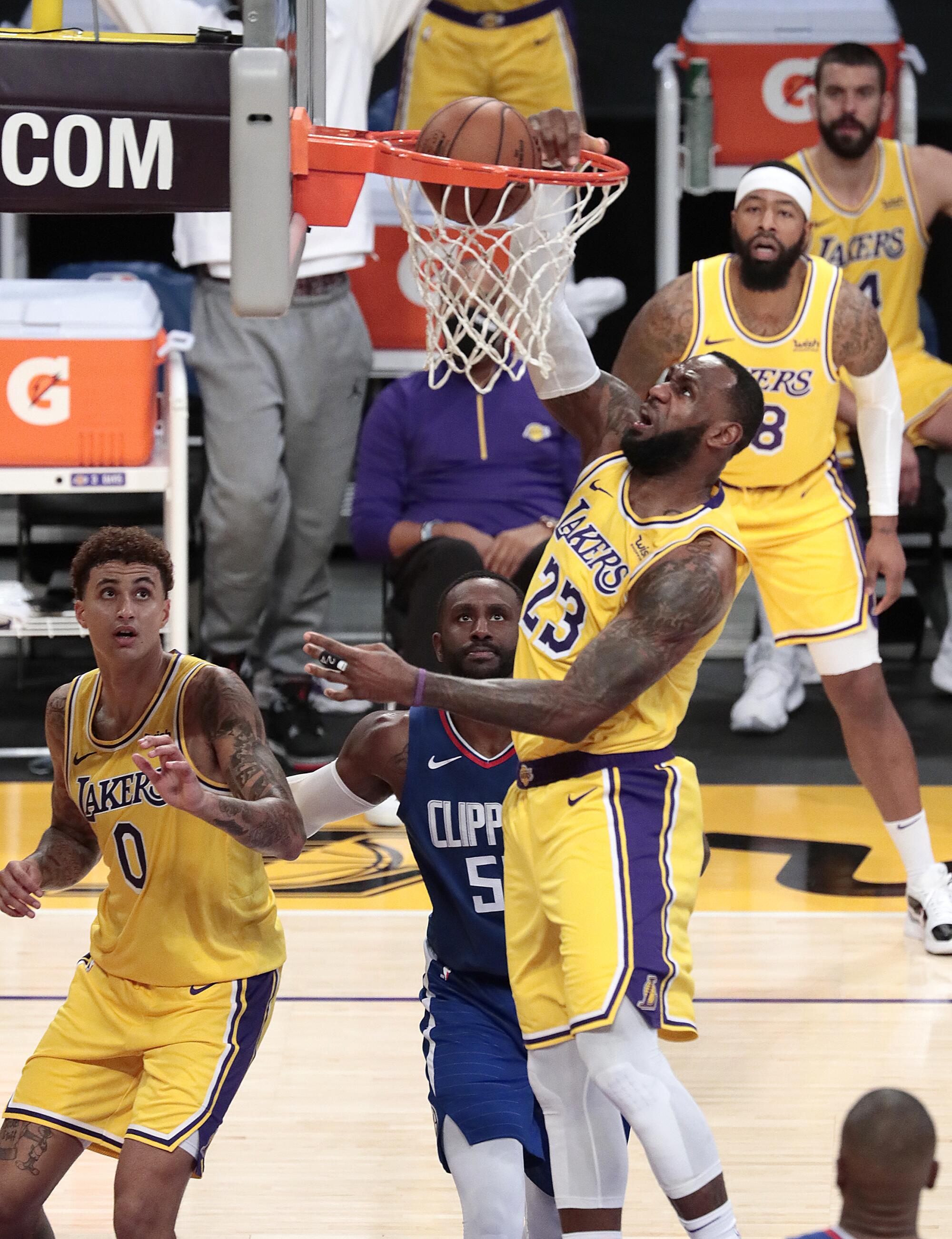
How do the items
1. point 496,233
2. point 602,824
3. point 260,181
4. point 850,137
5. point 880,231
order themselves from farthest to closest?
point 880,231
point 850,137
point 496,233
point 602,824
point 260,181

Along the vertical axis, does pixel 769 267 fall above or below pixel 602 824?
above

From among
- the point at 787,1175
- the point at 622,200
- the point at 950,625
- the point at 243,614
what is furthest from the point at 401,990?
the point at 622,200

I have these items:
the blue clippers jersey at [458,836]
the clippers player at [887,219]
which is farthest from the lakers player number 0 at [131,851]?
the clippers player at [887,219]

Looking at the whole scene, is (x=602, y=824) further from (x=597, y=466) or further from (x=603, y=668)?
(x=597, y=466)

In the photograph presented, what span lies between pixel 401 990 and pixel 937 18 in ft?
21.0

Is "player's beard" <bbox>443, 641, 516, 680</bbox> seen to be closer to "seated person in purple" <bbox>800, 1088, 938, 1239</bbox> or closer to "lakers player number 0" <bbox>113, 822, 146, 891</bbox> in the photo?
"lakers player number 0" <bbox>113, 822, 146, 891</bbox>

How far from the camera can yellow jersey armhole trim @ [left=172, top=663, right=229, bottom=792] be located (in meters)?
3.47

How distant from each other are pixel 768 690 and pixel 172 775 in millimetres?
4586

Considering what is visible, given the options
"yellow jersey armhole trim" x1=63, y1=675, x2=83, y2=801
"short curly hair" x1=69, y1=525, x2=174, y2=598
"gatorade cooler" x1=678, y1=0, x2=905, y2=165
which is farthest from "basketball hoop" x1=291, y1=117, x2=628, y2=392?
"gatorade cooler" x1=678, y1=0, x2=905, y2=165

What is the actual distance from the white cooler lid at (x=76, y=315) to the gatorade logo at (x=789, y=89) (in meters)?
3.01

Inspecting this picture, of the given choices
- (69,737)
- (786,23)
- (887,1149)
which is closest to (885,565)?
(69,737)

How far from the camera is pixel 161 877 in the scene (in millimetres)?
3484

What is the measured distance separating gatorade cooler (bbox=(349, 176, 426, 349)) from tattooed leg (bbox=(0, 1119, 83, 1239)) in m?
5.08

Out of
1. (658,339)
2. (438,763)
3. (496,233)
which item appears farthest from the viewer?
(658,339)
